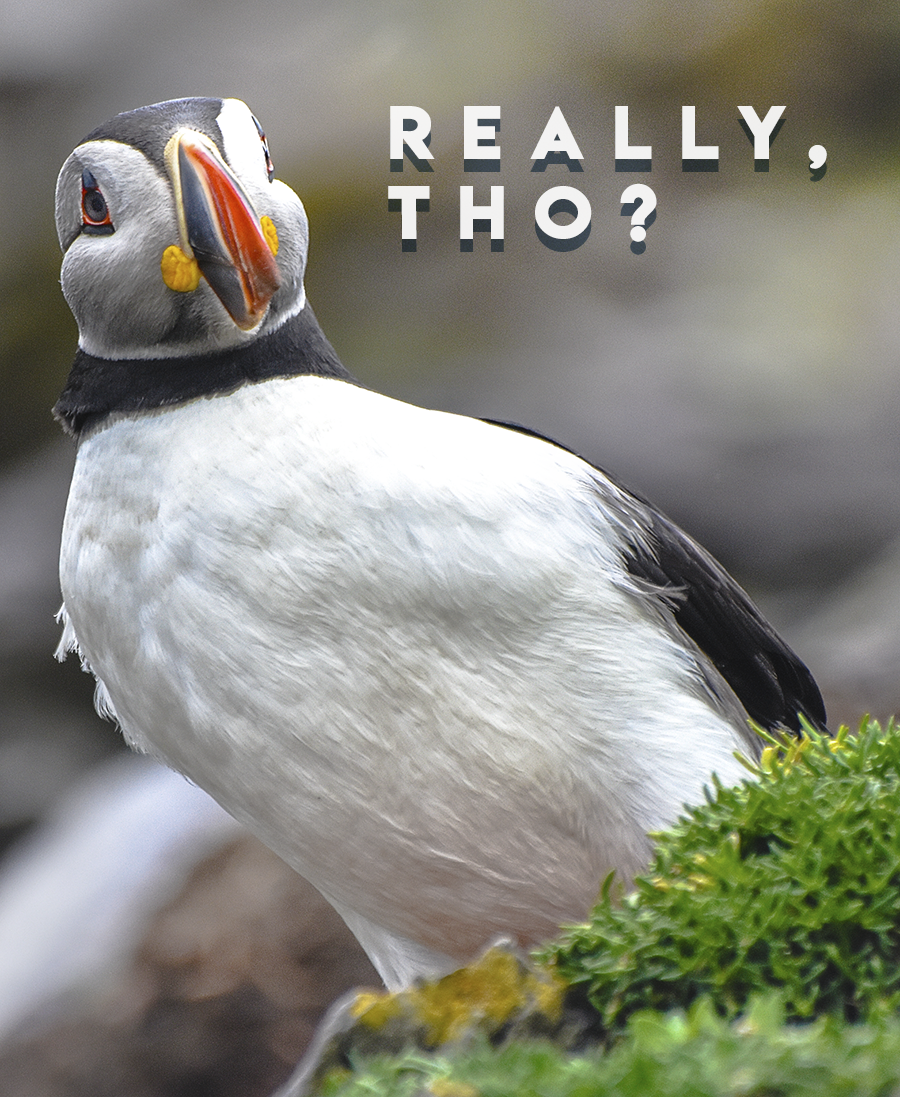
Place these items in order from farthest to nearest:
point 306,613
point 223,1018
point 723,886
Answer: point 223,1018 → point 306,613 → point 723,886

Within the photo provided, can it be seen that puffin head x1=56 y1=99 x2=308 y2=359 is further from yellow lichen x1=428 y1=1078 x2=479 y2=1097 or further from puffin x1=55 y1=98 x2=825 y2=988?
yellow lichen x1=428 y1=1078 x2=479 y2=1097

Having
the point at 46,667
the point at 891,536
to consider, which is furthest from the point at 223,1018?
the point at 891,536

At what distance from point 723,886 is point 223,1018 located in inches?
126

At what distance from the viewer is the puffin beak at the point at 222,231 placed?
90.5 inches

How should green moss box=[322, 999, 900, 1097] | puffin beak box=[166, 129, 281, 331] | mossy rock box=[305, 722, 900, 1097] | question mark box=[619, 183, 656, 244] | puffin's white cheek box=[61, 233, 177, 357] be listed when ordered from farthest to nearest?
1. question mark box=[619, 183, 656, 244]
2. puffin's white cheek box=[61, 233, 177, 357]
3. puffin beak box=[166, 129, 281, 331]
4. mossy rock box=[305, 722, 900, 1097]
5. green moss box=[322, 999, 900, 1097]

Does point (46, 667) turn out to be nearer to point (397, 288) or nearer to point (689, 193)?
point (397, 288)

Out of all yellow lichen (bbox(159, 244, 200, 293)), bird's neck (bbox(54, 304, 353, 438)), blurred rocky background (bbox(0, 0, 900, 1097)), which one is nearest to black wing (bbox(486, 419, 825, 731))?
bird's neck (bbox(54, 304, 353, 438))

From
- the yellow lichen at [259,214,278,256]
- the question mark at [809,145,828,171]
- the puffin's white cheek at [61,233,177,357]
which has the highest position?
the question mark at [809,145,828,171]

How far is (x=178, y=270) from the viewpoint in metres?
2.35

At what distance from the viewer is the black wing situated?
2668mm

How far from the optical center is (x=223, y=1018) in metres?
4.40

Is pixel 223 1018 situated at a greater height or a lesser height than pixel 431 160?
lesser

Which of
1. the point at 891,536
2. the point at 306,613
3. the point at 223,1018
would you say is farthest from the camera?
the point at 891,536

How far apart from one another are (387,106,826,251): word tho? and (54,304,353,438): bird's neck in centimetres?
463
